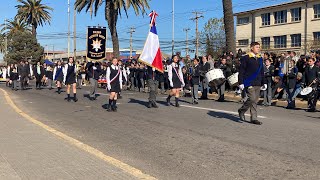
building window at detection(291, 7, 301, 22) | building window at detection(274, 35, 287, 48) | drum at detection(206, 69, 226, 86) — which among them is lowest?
drum at detection(206, 69, 226, 86)

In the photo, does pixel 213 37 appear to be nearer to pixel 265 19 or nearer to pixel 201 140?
pixel 265 19

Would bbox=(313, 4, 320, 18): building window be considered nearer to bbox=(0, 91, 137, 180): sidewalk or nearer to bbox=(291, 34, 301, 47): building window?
bbox=(291, 34, 301, 47): building window

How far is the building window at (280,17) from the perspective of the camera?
61.8 meters

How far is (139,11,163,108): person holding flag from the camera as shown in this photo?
1486 centimetres

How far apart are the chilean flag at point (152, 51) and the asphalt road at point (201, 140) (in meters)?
1.86

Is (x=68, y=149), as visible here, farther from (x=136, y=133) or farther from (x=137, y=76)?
(x=137, y=76)

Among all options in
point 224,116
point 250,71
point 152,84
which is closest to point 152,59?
point 152,84

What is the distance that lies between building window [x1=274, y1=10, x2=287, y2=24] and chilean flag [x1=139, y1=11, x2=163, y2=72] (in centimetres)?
4999

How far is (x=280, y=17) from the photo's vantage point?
62531 millimetres

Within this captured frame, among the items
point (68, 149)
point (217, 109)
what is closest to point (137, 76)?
point (217, 109)

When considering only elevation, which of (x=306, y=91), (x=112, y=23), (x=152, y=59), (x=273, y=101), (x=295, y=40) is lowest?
(x=273, y=101)

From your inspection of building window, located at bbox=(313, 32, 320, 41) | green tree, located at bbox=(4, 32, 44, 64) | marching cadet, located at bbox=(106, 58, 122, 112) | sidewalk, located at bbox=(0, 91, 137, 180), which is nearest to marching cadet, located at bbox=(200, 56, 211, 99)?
marching cadet, located at bbox=(106, 58, 122, 112)

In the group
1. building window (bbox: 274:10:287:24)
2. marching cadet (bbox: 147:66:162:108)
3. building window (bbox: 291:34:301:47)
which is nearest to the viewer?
marching cadet (bbox: 147:66:162:108)

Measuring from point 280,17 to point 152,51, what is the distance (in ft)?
168
